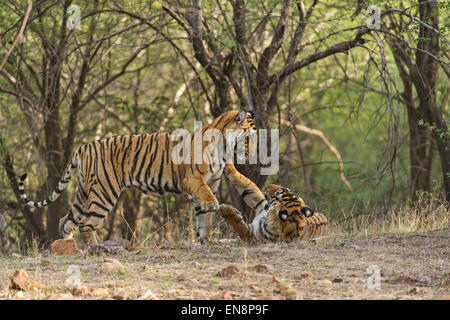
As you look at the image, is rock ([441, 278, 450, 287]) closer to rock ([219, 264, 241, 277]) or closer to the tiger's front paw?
rock ([219, 264, 241, 277])

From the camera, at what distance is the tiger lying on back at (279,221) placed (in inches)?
294

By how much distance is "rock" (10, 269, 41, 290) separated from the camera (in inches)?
197

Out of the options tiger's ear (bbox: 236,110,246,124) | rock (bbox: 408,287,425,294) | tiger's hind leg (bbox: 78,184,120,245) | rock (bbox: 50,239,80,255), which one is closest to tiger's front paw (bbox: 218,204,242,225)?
tiger's ear (bbox: 236,110,246,124)

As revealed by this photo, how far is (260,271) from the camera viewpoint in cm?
572

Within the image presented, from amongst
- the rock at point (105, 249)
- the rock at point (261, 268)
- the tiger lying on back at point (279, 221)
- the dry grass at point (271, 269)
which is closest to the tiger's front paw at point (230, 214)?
the tiger lying on back at point (279, 221)

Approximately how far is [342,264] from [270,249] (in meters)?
0.85

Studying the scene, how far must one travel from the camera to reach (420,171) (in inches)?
498

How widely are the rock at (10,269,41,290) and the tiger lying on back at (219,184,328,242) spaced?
2.92 m

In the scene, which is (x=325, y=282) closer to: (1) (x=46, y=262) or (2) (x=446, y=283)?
(2) (x=446, y=283)

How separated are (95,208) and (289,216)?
7.79 feet

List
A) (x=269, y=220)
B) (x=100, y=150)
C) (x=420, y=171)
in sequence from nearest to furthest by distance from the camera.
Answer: (x=269, y=220) → (x=100, y=150) → (x=420, y=171)

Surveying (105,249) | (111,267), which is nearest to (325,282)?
(111,267)
